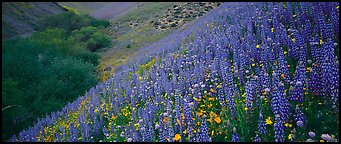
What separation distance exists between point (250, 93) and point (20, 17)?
43.8 m

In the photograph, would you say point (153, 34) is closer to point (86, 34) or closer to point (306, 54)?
point (86, 34)

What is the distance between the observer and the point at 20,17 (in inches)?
1645

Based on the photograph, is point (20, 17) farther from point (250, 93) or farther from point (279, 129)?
point (279, 129)

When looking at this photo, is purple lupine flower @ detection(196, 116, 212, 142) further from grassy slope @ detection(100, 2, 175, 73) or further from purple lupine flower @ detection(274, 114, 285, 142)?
grassy slope @ detection(100, 2, 175, 73)

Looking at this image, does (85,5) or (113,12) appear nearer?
(113,12)

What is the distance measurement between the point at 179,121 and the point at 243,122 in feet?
4.04

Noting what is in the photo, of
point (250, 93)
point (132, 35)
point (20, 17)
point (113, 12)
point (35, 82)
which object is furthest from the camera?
point (113, 12)

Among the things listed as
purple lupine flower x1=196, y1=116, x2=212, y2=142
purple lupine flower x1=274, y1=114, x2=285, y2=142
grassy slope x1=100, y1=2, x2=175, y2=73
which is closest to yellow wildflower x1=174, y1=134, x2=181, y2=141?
purple lupine flower x1=196, y1=116, x2=212, y2=142

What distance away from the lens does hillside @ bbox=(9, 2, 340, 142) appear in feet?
15.9

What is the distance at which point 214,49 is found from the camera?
8859mm

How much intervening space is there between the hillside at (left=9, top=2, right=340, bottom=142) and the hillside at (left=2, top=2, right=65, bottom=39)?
30.0m

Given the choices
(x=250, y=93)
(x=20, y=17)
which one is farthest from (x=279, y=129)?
(x=20, y=17)

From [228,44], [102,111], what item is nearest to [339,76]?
[228,44]

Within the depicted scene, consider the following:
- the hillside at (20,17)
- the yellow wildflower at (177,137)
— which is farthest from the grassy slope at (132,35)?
the yellow wildflower at (177,137)
